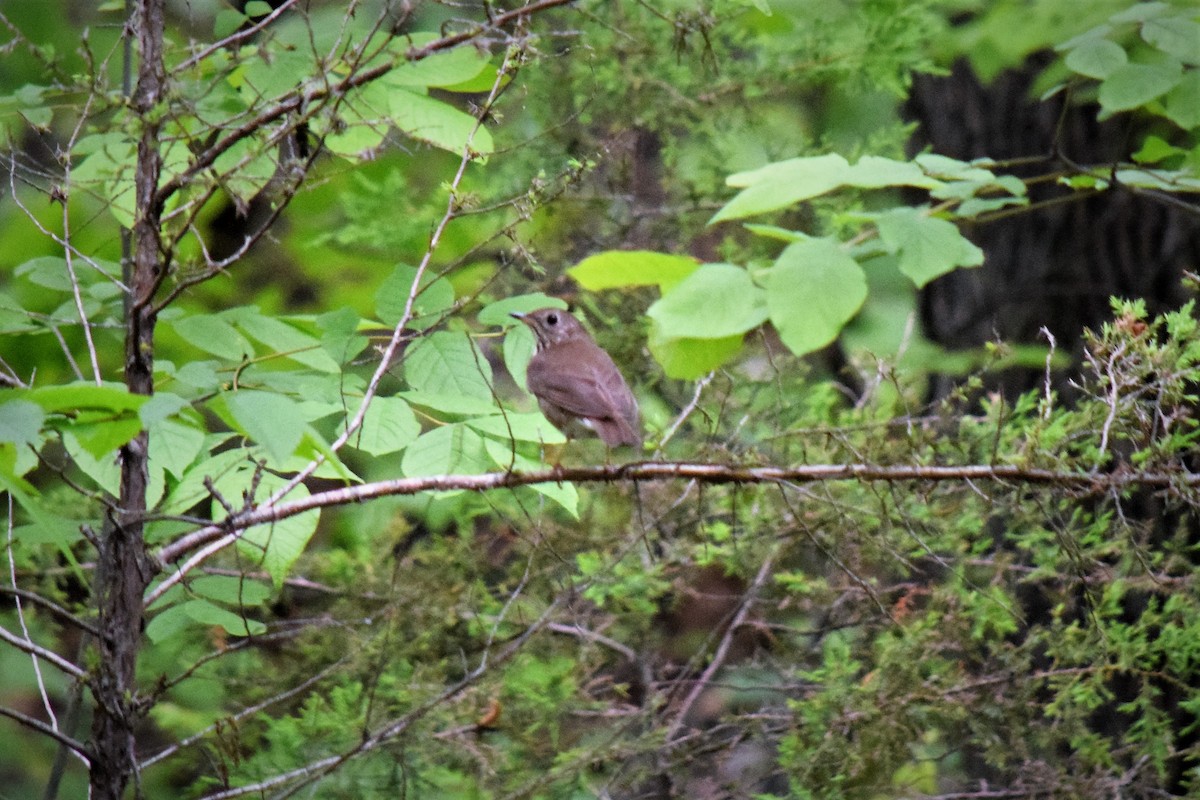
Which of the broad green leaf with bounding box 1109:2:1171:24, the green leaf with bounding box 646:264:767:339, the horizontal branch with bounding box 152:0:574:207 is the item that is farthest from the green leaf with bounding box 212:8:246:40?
the broad green leaf with bounding box 1109:2:1171:24

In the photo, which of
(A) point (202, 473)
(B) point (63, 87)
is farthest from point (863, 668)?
(B) point (63, 87)

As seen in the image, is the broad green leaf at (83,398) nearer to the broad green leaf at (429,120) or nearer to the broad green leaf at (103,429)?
the broad green leaf at (103,429)

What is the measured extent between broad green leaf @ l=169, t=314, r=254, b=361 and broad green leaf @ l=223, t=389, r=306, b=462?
2.37 ft

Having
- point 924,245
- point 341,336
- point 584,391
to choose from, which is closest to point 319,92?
point 341,336

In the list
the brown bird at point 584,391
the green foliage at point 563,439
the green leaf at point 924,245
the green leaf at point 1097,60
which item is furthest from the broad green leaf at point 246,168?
the green leaf at point 1097,60

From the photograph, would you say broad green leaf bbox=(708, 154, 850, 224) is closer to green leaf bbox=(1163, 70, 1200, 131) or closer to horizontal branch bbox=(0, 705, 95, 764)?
green leaf bbox=(1163, 70, 1200, 131)

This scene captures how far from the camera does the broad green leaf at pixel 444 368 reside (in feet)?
7.18

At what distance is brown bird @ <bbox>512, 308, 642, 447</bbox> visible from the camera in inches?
133

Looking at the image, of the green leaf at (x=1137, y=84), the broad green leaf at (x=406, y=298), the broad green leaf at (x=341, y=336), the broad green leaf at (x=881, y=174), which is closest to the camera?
the broad green leaf at (x=881, y=174)

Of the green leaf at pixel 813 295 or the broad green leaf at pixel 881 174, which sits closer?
the green leaf at pixel 813 295

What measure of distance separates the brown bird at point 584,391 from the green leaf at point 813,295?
1.63 metres

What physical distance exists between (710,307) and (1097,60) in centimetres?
145

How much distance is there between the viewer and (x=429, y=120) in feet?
7.49

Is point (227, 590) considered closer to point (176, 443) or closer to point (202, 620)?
point (202, 620)
